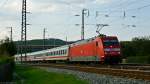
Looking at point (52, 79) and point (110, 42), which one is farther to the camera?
point (110, 42)

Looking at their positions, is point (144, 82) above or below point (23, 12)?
below

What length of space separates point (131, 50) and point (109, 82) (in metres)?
69.7

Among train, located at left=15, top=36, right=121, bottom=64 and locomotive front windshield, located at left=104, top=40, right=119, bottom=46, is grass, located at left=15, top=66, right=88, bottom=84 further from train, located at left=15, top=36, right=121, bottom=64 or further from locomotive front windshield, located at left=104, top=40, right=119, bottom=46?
locomotive front windshield, located at left=104, top=40, right=119, bottom=46

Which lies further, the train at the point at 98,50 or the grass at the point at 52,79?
the train at the point at 98,50

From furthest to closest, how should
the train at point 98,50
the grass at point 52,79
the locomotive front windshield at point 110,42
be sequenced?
the locomotive front windshield at point 110,42, the train at point 98,50, the grass at point 52,79

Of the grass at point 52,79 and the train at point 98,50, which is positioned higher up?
the train at point 98,50

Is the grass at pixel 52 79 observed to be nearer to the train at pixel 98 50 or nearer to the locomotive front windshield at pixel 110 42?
the train at pixel 98 50

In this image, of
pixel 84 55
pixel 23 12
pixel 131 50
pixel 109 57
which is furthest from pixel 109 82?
pixel 131 50

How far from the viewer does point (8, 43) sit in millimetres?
76812

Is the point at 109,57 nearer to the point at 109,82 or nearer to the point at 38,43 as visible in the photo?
the point at 109,82

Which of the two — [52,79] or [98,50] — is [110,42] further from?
[52,79]

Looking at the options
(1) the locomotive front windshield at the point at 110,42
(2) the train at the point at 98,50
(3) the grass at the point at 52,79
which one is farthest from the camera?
(1) the locomotive front windshield at the point at 110,42

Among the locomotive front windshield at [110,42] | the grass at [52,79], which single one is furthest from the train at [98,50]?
the grass at [52,79]

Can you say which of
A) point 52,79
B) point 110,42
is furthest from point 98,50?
point 52,79
